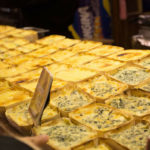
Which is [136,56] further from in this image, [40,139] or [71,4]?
[71,4]

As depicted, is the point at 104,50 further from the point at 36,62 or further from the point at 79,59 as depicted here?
the point at 36,62

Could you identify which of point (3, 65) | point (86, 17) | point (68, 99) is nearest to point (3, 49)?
point (3, 65)

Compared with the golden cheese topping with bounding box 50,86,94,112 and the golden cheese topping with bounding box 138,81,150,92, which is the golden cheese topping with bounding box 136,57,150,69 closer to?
the golden cheese topping with bounding box 138,81,150,92

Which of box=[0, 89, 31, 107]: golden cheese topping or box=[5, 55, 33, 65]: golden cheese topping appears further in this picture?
box=[5, 55, 33, 65]: golden cheese topping

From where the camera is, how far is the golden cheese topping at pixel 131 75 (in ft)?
6.15

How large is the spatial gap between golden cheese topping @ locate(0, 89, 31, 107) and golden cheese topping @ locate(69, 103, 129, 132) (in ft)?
1.48

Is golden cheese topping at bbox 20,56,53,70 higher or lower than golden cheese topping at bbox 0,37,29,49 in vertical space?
lower

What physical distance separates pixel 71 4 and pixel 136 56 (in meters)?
2.95

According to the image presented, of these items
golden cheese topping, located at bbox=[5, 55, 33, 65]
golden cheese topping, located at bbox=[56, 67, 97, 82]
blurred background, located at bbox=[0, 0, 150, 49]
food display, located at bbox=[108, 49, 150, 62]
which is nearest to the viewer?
golden cheese topping, located at bbox=[56, 67, 97, 82]

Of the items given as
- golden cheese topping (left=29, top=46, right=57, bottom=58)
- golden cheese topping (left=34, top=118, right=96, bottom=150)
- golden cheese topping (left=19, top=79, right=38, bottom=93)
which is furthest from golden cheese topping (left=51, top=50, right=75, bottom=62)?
golden cheese topping (left=34, top=118, right=96, bottom=150)

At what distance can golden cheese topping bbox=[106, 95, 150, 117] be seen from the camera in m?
1.49

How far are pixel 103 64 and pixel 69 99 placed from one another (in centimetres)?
64

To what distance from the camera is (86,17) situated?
5301mm

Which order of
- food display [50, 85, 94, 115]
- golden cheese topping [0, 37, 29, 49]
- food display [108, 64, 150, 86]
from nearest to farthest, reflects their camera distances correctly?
1. food display [50, 85, 94, 115]
2. food display [108, 64, 150, 86]
3. golden cheese topping [0, 37, 29, 49]
